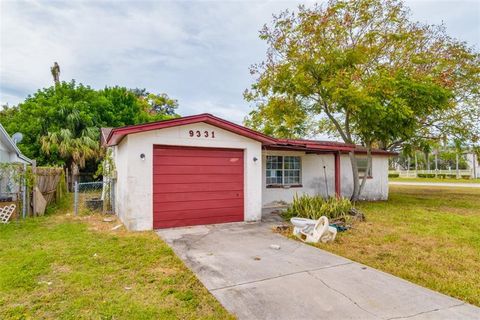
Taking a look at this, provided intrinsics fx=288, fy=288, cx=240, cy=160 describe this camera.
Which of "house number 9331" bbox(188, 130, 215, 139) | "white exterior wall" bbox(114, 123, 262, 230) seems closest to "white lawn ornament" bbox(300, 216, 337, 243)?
"white exterior wall" bbox(114, 123, 262, 230)

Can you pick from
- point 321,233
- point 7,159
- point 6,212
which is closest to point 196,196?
point 321,233

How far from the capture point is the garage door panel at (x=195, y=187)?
7402 mm

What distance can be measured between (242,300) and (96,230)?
17.7 ft

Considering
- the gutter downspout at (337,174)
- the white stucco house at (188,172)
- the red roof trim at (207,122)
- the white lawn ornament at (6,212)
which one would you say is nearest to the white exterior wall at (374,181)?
the gutter downspout at (337,174)

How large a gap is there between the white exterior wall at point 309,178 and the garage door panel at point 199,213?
3.34m

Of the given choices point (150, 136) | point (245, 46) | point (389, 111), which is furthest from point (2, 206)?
point (389, 111)

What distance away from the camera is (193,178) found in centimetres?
777

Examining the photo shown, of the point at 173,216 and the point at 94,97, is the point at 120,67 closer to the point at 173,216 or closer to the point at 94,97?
the point at 94,97

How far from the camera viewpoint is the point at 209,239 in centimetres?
646

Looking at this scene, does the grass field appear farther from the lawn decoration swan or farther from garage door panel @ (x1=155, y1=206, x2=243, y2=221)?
garage door panel @ (x1=155, y1=206, x2=243, y2=221)

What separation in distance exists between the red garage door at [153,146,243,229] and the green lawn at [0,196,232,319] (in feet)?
3.21

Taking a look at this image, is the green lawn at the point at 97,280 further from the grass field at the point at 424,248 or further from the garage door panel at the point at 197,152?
the grass field at the point at 424,248

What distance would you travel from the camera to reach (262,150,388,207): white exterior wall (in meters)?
11.7

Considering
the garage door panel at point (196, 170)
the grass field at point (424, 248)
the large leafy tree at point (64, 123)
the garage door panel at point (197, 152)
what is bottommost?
the grass field at point (424, 248)
